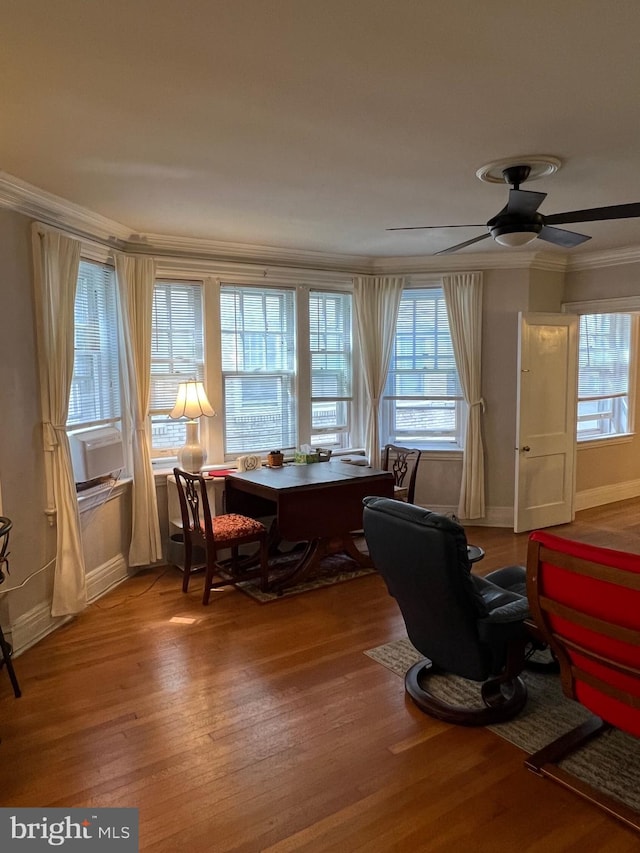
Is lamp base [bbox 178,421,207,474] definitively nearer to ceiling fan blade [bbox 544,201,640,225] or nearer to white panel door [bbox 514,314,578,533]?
white panel door [bbox 514,314,578,533]

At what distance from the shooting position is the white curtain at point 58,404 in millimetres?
3375

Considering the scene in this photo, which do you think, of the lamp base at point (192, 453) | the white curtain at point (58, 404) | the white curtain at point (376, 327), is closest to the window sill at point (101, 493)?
the white curtain at point (58, 404)

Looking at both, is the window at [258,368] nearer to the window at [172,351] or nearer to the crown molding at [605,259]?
the window at [172,351]

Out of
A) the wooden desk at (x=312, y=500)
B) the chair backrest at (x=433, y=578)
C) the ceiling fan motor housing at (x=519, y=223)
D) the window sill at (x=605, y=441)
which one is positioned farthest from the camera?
the window sill at (x=605, y=441)

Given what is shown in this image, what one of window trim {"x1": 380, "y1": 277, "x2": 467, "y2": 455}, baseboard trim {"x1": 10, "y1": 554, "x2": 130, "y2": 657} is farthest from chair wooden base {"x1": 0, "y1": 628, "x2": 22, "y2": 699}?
window trim {"x1": 380, "y1": 277, "x2": 467, "y2": 455}

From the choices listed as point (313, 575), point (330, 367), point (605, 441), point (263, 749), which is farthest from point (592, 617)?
point (605, 441)

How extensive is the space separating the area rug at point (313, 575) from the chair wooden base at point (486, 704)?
140 cm

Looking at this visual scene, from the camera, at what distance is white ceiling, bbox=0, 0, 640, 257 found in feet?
5.58

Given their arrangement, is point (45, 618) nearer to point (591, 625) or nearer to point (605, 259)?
point (591, 625)

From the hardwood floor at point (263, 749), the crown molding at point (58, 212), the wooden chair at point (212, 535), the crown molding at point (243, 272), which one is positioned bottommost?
the hardwood floor at point (263, 749)

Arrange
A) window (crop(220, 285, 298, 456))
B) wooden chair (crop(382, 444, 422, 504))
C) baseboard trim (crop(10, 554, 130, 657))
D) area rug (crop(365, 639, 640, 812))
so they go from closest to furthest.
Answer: area rug (crop(365, 639, 640, 812)), baseboard trim (crop(10, 554, 130, 657)), wooden chair (crop(382, 444, 422, 504)), window (crop(220, 285, 298, 456))

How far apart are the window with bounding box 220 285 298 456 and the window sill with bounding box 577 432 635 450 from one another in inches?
121

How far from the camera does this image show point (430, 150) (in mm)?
2727

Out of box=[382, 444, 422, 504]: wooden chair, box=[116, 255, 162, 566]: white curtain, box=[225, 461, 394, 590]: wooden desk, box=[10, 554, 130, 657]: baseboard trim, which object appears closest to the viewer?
box=[10, 554, 130, 657]: baseboard trim
